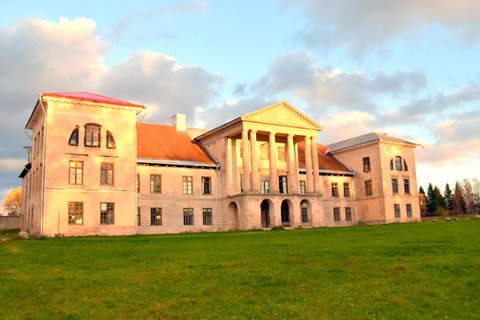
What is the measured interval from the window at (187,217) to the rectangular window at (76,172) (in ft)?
36.7

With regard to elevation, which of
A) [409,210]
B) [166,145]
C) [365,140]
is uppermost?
[365,140]

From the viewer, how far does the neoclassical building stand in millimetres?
36125

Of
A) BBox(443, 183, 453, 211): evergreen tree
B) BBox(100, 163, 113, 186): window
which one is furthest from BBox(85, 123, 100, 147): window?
BBox(443, 183, 453, 211): evergreen tree

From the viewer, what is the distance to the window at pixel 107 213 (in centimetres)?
3675

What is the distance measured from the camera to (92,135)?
1471 inches

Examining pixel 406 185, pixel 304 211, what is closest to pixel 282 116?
pixel 304 211

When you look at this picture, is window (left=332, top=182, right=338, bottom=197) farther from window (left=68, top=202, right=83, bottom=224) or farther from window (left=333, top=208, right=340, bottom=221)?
window (left=68, top=202, right=83, bottom=224)

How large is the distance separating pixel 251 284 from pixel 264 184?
117 feet

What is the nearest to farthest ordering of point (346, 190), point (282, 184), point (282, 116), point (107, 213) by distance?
point (107, 213)
point (282, 116)
point (282, 184)
point (346, 190)

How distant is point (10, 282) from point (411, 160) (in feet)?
177

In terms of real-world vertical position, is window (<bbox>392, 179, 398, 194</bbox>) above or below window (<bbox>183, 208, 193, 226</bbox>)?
above

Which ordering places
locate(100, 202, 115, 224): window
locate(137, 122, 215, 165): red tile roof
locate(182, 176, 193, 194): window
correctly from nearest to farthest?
1. locate(100, 202, 115, 224): window
2. locate(137, 122, 215, 165): red tile roof
3. locate(182, 176, 193, 194): window

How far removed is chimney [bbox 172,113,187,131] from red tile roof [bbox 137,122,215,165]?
559 millimetres

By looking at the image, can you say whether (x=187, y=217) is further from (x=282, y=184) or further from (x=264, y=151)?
(x=282, y=184)
